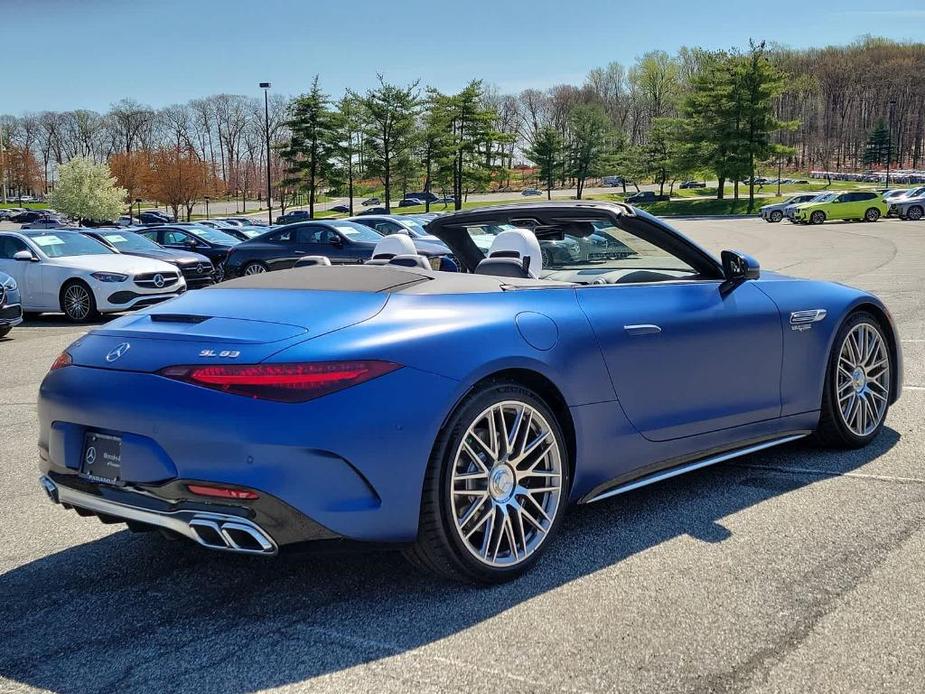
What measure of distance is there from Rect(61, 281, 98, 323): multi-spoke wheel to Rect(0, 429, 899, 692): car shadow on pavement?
1052 centimetres

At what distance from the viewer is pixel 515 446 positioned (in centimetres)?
340

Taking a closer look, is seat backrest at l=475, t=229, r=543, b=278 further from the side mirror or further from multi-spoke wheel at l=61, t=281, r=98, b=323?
multi-spoke wheel at l=61, t=281, r=98, b=323

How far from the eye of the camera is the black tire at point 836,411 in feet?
15.9

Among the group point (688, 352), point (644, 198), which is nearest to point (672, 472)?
point (688, 352)

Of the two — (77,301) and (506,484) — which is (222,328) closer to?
(506,484)

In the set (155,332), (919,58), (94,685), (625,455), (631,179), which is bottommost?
(94,685)

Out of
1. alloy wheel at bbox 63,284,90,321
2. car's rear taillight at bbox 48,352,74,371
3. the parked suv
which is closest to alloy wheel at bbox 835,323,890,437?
car's rear taillight at bbox 48,352,74,371

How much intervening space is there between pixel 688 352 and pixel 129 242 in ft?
55.4

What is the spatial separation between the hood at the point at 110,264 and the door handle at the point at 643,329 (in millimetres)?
11814

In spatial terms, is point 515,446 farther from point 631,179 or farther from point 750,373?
point 631,179

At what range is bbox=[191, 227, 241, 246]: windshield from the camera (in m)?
24.3

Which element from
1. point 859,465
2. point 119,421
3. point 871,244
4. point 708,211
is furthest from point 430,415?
point 708,211

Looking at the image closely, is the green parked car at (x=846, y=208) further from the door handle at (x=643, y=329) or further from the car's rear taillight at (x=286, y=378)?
the car's rear taillight at (x=286, y=378)

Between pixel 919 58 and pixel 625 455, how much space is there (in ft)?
560
